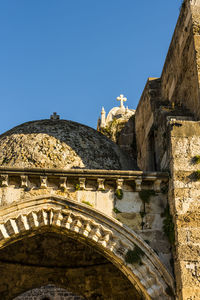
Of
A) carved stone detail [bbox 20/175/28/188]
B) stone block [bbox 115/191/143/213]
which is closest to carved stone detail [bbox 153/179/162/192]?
stone block [bbox 115/191/143/213]

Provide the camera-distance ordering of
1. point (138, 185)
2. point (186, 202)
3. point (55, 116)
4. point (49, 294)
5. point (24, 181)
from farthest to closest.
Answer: point (49, 294)
point (55, 116)
point (138, 185)
point (24, 181)
point (186, 202)

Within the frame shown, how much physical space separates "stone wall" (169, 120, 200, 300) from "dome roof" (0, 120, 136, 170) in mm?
1926

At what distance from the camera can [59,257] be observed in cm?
1125

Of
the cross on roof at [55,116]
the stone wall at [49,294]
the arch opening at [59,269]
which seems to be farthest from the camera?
the stone wall at [49,294]

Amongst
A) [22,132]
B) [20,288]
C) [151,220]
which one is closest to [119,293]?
[20,288]

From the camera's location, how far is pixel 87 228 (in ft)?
23.8

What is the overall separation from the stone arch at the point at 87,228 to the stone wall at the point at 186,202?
0.41m

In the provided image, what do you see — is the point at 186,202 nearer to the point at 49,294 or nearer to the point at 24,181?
the point at 24,181

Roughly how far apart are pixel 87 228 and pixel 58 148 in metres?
2.20

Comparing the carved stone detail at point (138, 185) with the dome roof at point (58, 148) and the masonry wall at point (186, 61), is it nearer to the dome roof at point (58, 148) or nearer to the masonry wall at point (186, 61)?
the dome roof at point (58, 148)

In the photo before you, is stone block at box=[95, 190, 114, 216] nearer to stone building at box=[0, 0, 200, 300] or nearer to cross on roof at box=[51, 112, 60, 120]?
stone building at box=[0, 0, 200, 300]

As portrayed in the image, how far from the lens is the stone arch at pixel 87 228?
6.99 m

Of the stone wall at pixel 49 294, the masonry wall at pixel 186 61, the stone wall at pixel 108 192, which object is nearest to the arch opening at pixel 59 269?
the stone wall at pixel 108 192

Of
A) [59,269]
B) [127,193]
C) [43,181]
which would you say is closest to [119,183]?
[127,193]
